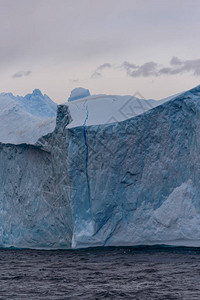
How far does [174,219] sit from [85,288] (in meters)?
3.06

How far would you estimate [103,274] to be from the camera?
8.28 metres

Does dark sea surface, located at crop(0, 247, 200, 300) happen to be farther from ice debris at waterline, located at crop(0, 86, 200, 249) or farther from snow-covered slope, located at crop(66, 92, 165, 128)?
snow-covered slope, located at crop(66, 92, 165, 128)

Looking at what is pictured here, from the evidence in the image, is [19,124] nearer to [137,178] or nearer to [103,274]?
[137,178]

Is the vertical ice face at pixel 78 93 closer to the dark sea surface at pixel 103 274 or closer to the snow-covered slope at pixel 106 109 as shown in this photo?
the snow-covered slope at pixel 106 109

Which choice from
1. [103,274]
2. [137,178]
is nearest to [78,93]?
[137,178]

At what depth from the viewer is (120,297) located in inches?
269

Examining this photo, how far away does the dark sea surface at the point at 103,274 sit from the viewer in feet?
23.2

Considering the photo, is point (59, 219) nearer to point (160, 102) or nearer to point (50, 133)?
point (50, 133)

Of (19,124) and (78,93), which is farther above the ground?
(78,93)

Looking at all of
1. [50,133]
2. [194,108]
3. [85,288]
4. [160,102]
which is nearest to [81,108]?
[50,133]

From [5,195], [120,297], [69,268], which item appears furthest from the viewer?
[5,195]

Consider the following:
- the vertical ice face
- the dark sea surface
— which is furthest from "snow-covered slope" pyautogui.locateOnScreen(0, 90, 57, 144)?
the dark sea surface

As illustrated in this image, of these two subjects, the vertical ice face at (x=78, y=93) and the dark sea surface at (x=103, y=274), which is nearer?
the dark sea surface at (x=103, y=274)

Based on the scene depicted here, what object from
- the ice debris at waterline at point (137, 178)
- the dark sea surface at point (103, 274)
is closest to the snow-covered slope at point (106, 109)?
the ice debris at waterline at point (137, 178)
